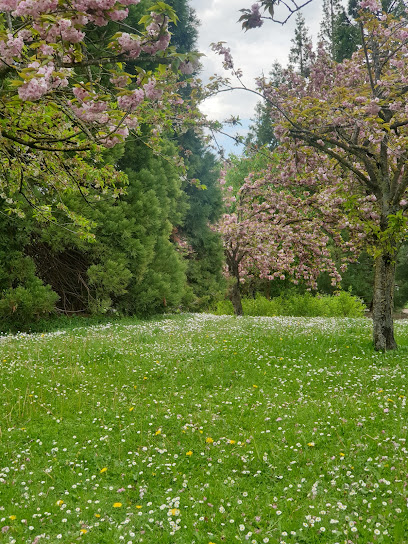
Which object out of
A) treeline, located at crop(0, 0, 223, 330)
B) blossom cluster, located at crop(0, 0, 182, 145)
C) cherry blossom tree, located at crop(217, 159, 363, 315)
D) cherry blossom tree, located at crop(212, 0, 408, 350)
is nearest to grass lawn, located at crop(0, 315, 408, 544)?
cherry blossom tree, located at crop(212, 0, 408, 350)

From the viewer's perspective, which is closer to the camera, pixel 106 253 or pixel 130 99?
pixel 130 99

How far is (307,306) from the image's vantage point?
22.8 metres

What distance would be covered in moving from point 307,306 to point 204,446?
742 inches

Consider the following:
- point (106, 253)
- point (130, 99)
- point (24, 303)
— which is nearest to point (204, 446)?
point (130, 99)

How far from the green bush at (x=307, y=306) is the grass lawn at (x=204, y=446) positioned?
13.8 metres

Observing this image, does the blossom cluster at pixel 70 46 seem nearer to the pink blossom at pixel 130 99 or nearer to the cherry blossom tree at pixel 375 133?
the pink blossom at pixel 130 99

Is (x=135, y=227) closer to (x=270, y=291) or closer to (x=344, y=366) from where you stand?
(x=344, y=366)

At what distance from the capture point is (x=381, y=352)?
815cm

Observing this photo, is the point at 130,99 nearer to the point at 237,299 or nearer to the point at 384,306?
the point at 384,306

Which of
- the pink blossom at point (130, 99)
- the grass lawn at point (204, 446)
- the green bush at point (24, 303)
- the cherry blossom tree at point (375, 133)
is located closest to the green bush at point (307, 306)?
the cherry blossom tree at point (375, 133)

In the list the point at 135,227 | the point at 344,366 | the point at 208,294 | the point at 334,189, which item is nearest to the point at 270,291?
the point at 208,294

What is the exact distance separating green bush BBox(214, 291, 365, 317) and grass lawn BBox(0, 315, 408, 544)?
13779 mm

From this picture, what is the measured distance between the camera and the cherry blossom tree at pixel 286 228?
12.6 metres

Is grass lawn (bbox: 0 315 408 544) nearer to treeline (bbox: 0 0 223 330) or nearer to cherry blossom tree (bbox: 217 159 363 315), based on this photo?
treeline (bbox: 0 0 223 330)
